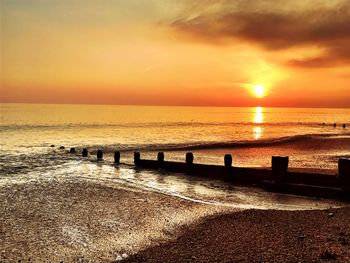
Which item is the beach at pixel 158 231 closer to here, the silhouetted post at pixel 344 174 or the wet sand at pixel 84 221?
the wet sand at pixel 84 221

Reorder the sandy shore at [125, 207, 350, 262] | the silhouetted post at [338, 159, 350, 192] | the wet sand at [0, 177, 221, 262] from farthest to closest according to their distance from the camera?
1. the silhouetted post at [338, 159, 350, 192]
2. the wet sand at [0, 177, 221, 262]
3. the sandy shore at [125, 207, 350, 262]

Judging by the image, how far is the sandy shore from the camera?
8188 mm

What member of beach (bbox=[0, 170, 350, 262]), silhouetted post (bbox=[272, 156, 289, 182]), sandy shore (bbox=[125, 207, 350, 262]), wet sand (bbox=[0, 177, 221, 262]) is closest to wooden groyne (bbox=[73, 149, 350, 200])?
silhouetted post (bbox=[272, 156, 289, 182])

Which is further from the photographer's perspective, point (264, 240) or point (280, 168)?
point (280, 168)

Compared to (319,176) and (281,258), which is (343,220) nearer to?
(281,258)

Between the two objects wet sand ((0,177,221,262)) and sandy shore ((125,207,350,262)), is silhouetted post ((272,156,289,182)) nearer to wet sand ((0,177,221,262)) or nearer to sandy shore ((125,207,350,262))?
sandy shore ((125,207,350,262))

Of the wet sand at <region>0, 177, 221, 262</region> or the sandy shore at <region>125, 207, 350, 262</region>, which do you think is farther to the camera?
the wet sand at <region>0, 177, 221, 262</region>

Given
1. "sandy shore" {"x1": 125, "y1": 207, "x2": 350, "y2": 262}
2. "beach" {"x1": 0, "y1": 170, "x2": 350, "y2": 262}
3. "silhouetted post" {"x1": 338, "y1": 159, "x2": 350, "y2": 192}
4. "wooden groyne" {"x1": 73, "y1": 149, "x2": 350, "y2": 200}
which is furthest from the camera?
Result: "wooden groyne" {"x1": 73, "y1": 149, "x2": 350, "y2": 200}

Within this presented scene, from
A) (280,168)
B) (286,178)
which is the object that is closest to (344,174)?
(286,178)

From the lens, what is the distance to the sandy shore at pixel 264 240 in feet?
26.9

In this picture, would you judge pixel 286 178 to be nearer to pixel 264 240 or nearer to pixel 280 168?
pixel 280 168

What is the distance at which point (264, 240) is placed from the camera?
9352mm

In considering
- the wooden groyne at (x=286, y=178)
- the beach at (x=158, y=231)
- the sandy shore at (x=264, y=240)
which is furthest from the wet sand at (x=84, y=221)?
the wooden groyne at (x=286, y=178)

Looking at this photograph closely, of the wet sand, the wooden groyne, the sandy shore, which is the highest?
the wooden groyne
